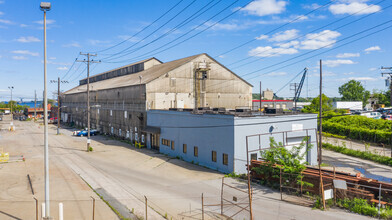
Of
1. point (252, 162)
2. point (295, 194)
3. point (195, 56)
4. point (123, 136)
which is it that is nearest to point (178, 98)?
point (195, 56)

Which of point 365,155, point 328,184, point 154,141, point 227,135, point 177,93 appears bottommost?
point 365,155

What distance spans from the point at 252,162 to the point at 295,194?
15.6ft

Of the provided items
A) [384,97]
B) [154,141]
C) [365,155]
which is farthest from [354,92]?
[154,141]

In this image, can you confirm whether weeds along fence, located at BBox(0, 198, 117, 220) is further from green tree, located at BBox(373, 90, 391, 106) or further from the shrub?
green tree, located at BBox(373, 90, 391, 106)

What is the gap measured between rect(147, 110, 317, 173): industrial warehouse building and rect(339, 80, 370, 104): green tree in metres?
140

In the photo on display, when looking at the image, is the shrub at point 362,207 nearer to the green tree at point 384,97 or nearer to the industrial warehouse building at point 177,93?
the industrial warehouse building at point 177,93

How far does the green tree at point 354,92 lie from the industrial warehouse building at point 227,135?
140 metres

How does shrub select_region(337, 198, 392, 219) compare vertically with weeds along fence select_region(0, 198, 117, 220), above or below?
above

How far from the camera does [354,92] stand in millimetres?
151750

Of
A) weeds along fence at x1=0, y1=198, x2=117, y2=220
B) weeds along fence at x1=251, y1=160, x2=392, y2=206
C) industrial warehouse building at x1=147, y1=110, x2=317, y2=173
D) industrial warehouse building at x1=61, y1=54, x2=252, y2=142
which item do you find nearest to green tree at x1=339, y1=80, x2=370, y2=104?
industrial warehouse building at x1=61, y1=54, x2=252, y2=142

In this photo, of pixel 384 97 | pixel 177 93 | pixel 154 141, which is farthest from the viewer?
pixel 384 97

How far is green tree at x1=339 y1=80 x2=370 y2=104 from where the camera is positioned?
5856 inches

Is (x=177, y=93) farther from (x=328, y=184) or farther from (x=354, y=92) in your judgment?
(x=354, y=92)

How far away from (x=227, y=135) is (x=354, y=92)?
498 ft
